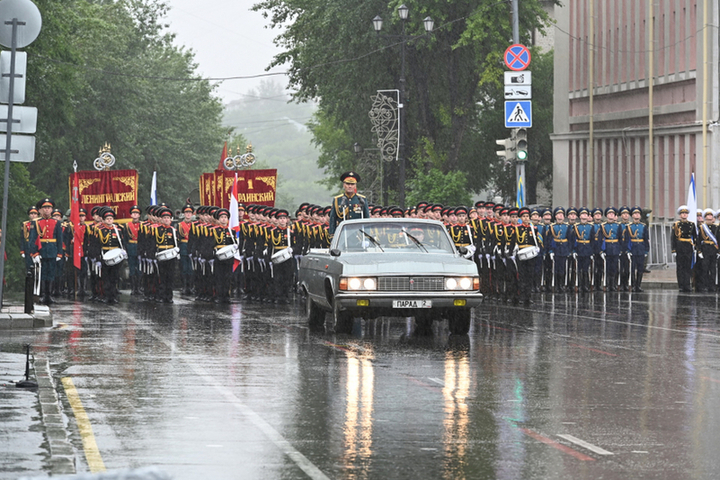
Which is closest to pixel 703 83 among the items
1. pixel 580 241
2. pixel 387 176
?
pixel 580 241

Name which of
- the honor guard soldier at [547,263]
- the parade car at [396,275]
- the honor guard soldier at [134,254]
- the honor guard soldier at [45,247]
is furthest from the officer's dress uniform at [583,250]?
the parade car at [396,275]

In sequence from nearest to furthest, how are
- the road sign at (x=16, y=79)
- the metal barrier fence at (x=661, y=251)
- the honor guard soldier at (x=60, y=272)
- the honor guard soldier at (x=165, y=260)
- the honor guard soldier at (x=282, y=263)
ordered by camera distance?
the road sign at (x=16, y=79), the honor guard soldier at (x=165, y=260), the honor guard soldier at (x=282, y=263), the honor guard soldier at (x=60, y=272), the metal barrier fence at (x=661, y=251)

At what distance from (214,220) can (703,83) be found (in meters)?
18.9

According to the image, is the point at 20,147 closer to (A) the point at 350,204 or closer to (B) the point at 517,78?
(A) the point at 350,204

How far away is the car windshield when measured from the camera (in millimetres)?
18719

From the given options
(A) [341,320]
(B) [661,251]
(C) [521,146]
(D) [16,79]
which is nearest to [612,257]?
(C) [521,146]

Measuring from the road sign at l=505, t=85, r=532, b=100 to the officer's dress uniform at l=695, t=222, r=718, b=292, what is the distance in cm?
518

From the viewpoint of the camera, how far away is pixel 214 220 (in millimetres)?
28312

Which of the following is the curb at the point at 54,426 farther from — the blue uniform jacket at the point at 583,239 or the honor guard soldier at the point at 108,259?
the blue uniform jacket at the point at 583,239

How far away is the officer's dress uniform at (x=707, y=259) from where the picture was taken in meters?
30.1

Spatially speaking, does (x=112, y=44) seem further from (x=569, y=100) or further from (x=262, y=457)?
(x=262, y=457)

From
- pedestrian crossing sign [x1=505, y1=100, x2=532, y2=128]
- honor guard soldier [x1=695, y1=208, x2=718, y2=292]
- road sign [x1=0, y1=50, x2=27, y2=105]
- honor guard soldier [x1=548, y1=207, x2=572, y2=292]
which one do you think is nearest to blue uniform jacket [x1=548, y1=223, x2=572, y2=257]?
honor guard soldier [x1=548, y1=207, x2=572, y2=292]

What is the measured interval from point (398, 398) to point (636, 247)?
20214 millimetres

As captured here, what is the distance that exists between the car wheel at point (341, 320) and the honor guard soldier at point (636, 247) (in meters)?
13.4
